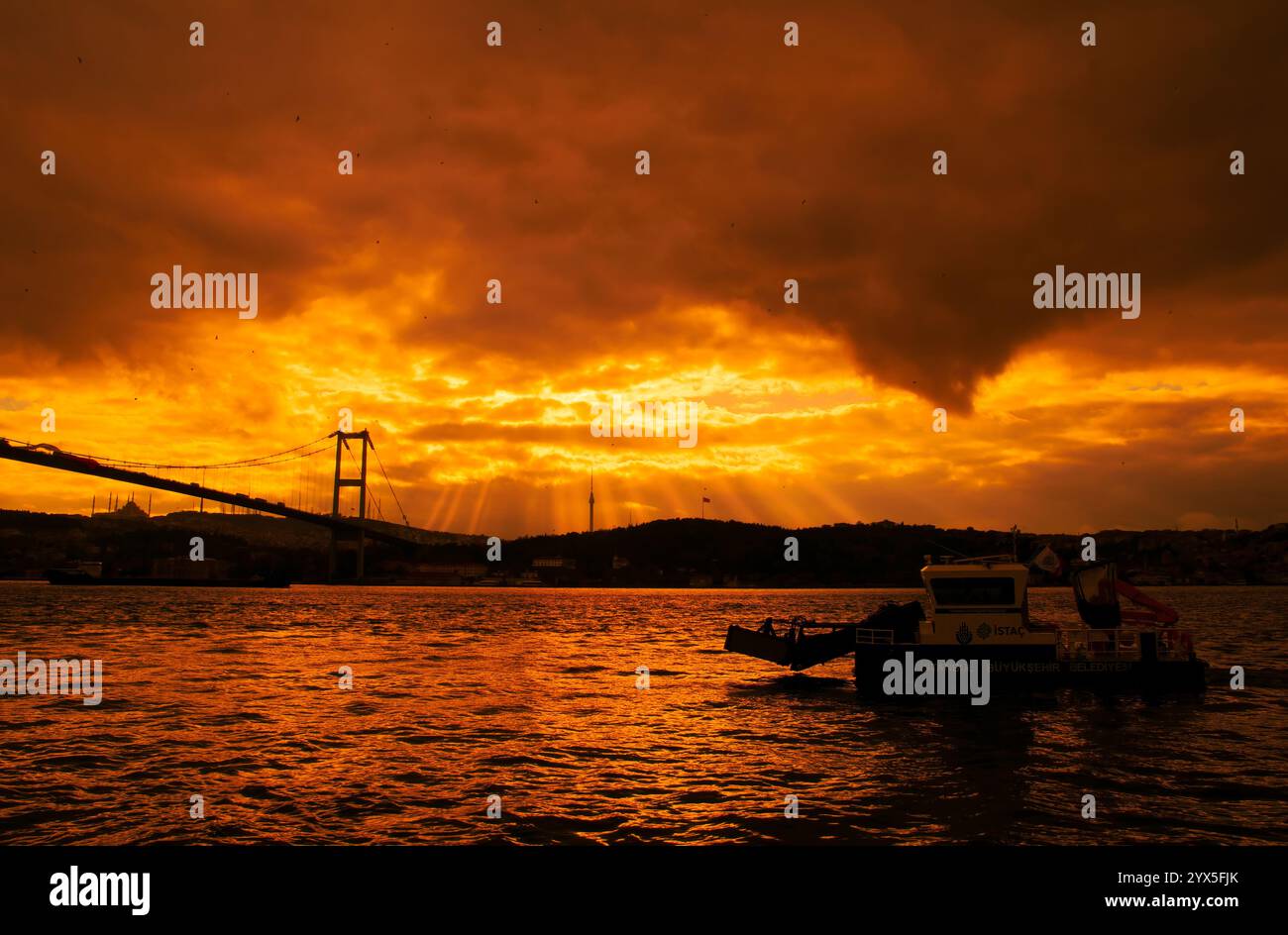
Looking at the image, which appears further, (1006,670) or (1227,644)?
(1227,644)

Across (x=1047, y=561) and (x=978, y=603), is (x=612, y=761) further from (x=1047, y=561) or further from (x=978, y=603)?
(x=1047, y=561)

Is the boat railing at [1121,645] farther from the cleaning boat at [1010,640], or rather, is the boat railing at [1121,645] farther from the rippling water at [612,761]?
the rippling water at [612,761]

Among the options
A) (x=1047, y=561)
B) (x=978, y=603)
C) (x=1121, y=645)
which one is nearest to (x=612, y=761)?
(x=978, y=603)

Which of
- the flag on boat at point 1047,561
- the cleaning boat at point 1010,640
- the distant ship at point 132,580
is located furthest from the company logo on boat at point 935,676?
the distant ship at point 132,580

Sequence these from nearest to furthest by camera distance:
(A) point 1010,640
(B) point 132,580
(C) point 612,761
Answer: (C) point 612,761
(A) point 1010,640
(B) point 132,580

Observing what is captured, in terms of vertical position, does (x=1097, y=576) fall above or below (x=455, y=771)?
above
